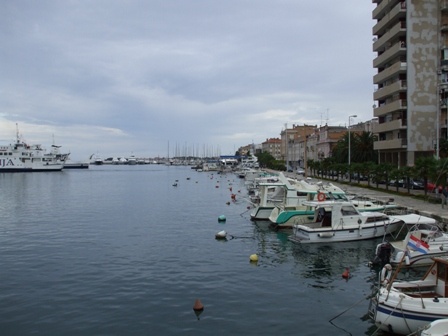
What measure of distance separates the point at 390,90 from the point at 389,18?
12220 mm

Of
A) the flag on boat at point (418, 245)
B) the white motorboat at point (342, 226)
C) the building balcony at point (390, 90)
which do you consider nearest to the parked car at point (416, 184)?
the building balcony at point (390, 90)

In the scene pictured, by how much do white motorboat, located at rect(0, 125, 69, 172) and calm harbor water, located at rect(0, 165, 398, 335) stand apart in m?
156

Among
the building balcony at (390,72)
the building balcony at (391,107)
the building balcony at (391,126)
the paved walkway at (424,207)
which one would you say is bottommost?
the paved walkway at (424,207)

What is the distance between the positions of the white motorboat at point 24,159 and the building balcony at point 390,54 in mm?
155158

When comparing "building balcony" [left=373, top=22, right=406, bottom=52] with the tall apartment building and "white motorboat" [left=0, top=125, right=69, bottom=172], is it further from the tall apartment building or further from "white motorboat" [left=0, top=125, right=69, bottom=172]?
"white motorboat" [left=0, top=125, right=69, bottom=172]

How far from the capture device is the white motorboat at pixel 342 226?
32812mm

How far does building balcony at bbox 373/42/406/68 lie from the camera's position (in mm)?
70000

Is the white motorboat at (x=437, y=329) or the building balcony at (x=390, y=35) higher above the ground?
the building balcony at (x=390, y=35)

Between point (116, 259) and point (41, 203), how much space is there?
4165 cm

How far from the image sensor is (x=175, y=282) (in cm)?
2367

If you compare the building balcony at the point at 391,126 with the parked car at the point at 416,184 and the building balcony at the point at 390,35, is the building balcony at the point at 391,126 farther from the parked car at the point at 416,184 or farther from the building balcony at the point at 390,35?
the building balcony at the point at 390,35

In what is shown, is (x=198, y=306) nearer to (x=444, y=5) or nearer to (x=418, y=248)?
(x=418, y=248)

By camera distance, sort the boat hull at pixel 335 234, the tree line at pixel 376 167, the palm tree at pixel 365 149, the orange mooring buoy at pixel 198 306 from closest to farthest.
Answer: the orange mooring buoy at pixel 198 306
the boat hull at pixel 335 234
the tree line at pixel 376 167
the palm tree at pixel 365 149

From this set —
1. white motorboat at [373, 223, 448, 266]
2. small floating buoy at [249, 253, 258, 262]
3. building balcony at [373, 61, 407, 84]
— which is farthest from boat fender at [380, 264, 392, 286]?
building balcony at [373, 61, 407, 84]
